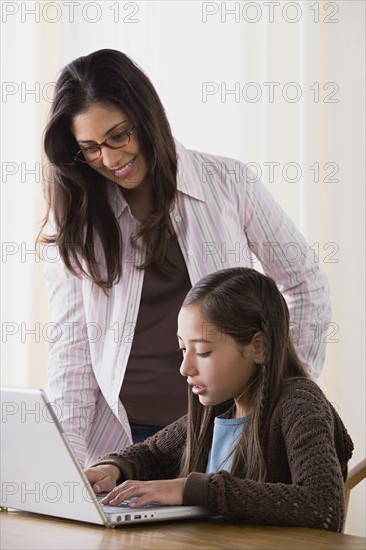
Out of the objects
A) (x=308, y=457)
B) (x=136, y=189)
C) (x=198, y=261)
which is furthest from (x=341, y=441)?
(x=136, y=189)

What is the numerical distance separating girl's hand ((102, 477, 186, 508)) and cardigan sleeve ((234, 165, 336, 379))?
1.96 ft

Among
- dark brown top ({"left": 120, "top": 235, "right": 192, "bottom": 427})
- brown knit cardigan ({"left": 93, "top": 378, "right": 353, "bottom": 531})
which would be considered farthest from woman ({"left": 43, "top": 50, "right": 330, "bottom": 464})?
brown knit cardigan ({"left": 93, "top": 378, "right": 353, "bottom": 531})

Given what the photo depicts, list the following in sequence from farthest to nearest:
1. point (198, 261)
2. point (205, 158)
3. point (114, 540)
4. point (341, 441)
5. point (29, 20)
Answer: point (29, 20), point (205, 158), point (198, 261), point (341, 441), point (114, 540)

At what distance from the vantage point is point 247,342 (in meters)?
1.46

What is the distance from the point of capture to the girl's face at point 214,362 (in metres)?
1.42

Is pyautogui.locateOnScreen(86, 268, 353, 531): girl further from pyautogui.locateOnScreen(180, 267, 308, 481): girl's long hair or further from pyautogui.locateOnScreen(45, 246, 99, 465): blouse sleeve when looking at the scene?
pyautogui.locateOnScreen(45, 246, 99, 465): blouse sleeve

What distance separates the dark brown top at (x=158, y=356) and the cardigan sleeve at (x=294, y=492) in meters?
0.46

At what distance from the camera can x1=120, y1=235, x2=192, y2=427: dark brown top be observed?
1.71 meters

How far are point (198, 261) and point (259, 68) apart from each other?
50.5 inches

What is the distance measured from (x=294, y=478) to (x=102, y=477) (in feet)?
1.05

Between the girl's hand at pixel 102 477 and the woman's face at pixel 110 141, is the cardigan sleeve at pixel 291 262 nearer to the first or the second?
the woman's face at pixel 110 141

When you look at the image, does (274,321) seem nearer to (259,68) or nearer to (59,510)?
(59,510)

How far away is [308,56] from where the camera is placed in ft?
9.28

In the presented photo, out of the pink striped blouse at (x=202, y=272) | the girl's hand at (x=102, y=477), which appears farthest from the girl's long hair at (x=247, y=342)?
the pink striped blouse at (x=202, y=272)
